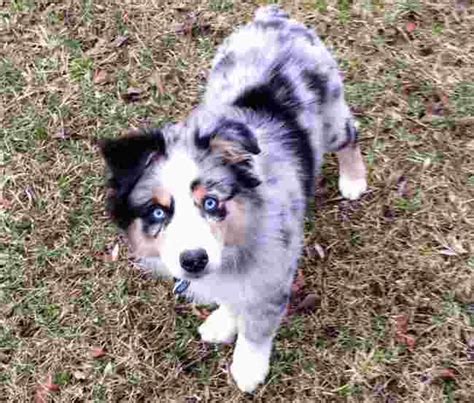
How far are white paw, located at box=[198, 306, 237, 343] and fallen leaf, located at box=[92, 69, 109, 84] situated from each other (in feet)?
6.28

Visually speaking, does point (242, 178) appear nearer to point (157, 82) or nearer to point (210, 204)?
point (210, 204)

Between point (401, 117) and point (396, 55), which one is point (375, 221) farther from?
point (396, 55)

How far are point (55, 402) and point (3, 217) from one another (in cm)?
124

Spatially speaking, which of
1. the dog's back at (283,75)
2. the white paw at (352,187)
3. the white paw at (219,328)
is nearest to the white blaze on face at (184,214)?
the dog's back at (283,75)

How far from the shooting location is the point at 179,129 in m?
3.05

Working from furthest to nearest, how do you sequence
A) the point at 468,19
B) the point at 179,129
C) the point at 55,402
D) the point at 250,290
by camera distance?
the point at 468,19, the point at 55,402, the point at 250,290, the point at 179,129

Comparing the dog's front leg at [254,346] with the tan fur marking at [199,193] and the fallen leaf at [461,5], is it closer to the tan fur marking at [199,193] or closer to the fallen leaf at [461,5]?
the tan fur marking at [199,193]

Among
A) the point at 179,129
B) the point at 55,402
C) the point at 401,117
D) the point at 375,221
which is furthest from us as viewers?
the point at 401,117

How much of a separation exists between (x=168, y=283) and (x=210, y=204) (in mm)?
1555

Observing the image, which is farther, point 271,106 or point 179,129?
point 271,106

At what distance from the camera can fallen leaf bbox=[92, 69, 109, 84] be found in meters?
5.16

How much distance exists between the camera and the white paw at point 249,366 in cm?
388

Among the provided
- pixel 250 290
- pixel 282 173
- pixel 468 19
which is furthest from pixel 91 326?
pixel 468 19

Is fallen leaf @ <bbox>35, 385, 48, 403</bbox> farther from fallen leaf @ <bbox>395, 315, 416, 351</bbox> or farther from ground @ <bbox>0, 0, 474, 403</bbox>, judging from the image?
fallen leaf @ <bbox>395, 315, 416, 351</bbox>
